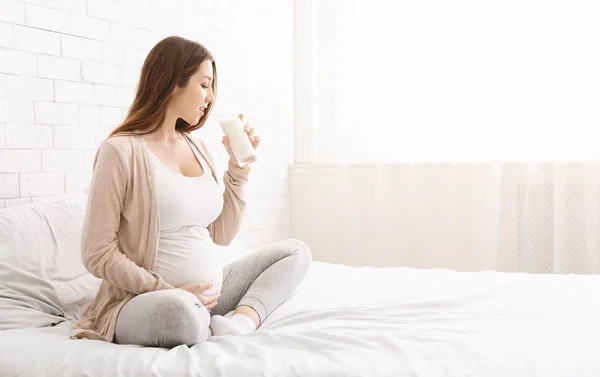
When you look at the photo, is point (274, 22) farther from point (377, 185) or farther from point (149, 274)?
point (149, 274)

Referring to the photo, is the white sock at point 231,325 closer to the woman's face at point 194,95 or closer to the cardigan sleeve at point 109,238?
the cardigan sleeve at point 109,238

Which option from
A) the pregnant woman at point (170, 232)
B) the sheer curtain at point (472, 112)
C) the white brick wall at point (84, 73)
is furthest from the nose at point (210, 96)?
the sheer curtain at point (472, 112)

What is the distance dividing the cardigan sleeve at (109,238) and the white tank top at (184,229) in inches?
3.0

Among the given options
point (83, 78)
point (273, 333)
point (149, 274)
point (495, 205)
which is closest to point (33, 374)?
point (149, 274)

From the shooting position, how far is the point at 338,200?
3736 millimetres

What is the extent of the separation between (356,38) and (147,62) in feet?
6.72

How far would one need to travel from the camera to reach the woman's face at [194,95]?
1786 mm

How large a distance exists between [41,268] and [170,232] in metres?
0.36

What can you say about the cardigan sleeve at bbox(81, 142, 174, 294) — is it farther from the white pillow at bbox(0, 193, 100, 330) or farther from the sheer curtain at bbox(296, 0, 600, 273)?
the sheer curtain at bbox(296, 0, 600, 273)

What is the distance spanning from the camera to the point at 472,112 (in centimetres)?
336

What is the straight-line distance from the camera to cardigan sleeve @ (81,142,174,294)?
1.56m

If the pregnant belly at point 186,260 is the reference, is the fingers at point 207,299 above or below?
below

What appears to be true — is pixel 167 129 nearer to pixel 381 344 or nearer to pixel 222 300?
pixel 222 300

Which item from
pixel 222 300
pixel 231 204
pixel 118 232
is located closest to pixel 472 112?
pixel 231 204
